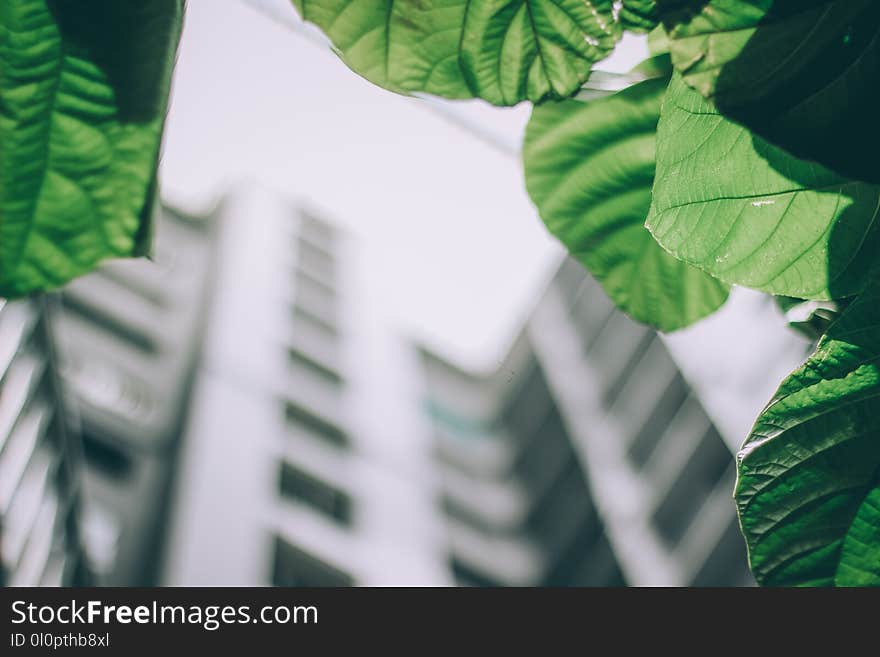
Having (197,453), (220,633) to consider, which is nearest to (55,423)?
(220,633)

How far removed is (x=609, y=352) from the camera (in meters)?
17.8

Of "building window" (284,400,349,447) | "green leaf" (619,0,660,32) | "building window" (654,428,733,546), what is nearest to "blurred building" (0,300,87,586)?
"green leaf" (619,0,660,32)

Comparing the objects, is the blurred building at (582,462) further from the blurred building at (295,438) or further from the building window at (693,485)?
the blurred building at (295,438)

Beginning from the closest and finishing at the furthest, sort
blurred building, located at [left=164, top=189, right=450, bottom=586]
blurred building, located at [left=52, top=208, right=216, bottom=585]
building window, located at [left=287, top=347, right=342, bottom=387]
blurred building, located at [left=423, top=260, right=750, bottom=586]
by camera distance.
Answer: blurred building, located at [left=164, top=189, right=450, bottom=586]
blurred building, located at [left=52, top=208, right=216, bottom=585]
blurred building, located at [left=423, top=260, right=750, bottom=586]
building window, located at [left=287, top=347, right=342, bottom=387]

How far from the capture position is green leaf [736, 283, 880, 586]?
0.72 meters

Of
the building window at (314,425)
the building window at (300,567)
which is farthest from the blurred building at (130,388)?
the building window at (314,425)

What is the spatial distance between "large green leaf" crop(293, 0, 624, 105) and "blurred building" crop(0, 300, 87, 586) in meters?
2.46

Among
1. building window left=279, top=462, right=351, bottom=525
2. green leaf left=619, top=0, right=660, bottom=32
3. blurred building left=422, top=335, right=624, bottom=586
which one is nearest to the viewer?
green leaf left=619, top=0, right=660, bottom=32

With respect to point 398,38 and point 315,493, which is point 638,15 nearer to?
point 398,38

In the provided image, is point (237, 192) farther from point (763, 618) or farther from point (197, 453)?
point (763, 618)

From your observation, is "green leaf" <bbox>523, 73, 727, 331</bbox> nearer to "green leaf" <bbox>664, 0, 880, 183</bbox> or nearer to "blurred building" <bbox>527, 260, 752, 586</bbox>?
"green leaf" <bbox>664, 0, 880, 183</bbox>

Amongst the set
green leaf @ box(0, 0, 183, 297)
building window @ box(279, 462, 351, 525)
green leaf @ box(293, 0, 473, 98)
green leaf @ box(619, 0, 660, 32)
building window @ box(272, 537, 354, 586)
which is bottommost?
building window @ box(279, 462, 351, 525)

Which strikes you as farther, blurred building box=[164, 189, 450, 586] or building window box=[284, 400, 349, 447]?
building window box=[284, 400, 349, 447]

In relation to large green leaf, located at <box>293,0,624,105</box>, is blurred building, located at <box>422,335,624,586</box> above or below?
below
